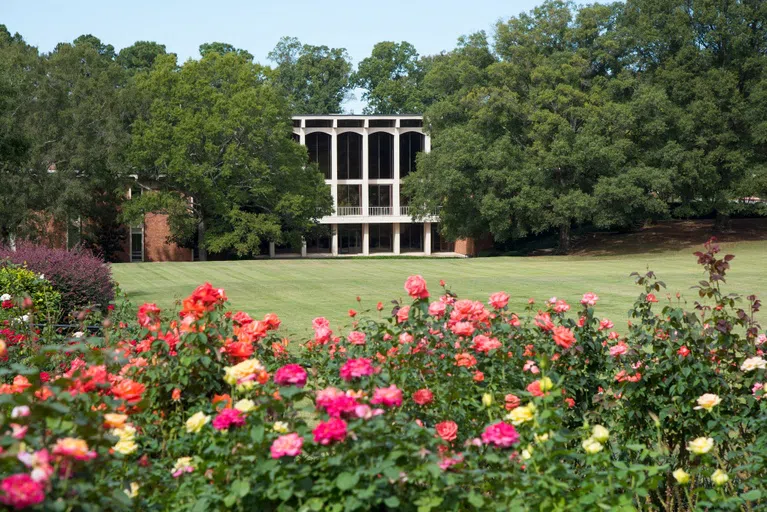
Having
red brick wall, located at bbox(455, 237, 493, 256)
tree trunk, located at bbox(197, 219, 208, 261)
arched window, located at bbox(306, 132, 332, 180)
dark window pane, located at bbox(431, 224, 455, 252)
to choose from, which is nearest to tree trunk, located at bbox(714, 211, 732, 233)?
red brick wall, located at bbox(455, 237, 493, 256)

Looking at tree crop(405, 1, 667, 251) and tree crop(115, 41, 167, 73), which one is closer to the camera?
tree crop(405, 1, 667, 251)

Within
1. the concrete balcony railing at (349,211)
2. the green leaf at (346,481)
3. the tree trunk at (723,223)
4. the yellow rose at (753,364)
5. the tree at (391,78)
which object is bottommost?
the green leaf at (346,481)

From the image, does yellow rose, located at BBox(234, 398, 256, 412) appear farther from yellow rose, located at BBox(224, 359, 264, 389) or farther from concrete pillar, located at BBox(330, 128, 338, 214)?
concrete pillar, located at BBox(330, 128, 338, 214)

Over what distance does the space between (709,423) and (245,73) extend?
44.8m

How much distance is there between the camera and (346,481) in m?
3.16

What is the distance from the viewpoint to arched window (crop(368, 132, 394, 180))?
5756 centimetres

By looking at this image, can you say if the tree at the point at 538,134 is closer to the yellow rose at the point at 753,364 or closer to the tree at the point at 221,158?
the tree at the point at 221,158

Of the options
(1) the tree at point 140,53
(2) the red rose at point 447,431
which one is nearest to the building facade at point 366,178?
(1) the tree at point 140,53

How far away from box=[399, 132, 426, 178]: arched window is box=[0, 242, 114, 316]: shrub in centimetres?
4361

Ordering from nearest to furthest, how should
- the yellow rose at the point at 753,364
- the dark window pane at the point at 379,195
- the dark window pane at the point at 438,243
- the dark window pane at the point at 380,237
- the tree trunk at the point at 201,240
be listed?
the yellow rose at the point at 753,364
the tree trunk at the point at 201,240
the dark window pane at the point at 379,195
the dark window pane at the point at 438,243
the dark window pane at the point at 380,237

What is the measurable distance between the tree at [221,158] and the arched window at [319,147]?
8884mm

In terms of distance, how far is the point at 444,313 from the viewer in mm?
5805

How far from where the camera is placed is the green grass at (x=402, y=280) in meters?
21.5

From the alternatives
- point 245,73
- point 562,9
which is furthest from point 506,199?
point 245,73
